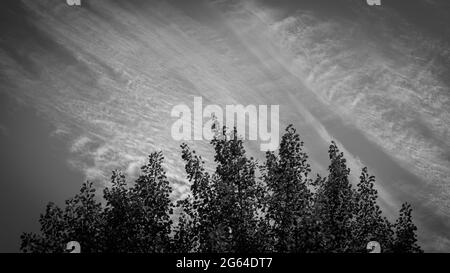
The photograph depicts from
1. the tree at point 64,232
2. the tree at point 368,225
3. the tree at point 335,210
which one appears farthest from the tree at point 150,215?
the tree at point 368,225

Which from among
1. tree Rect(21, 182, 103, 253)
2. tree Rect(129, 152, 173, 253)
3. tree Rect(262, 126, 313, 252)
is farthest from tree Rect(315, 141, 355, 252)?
tree Rect(21, 182, 103, 253)

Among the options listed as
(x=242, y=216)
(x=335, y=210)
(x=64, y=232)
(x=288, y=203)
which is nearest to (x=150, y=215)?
(x=242, y=216)

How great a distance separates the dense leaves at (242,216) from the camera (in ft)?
88.3

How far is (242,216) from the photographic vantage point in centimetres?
2780

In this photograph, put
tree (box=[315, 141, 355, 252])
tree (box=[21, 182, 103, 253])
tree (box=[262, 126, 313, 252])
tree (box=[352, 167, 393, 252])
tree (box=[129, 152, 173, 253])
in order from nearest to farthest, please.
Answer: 1. tree (box=[262, 126, 313, 252])
2. tree (box=[315, 141, 355, 252])
3. tree (box=[129, 152, 173, 253])
4. tree (box=[21, 182, 103, 253])
5. tree (box=[352, 167, 393, 252])

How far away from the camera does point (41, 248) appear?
1188 inches

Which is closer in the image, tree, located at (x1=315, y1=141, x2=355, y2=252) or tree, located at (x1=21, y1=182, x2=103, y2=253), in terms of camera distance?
tree, located at (x1=315, y1=141, x2=355, y2=252)

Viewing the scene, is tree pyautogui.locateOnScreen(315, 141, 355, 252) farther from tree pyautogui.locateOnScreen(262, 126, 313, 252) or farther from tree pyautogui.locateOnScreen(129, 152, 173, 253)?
tree pyautogui.locateOnScreen(129, 152, 173, 253)

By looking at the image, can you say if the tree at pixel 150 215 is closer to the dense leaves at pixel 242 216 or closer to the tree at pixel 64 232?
the dense leaves at pixel 242 216

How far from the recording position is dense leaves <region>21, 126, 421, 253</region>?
1059 inches

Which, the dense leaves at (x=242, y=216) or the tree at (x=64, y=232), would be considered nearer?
the dense leaves at (x=242, y=216)

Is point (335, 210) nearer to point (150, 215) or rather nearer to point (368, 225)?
point (368, 225)
